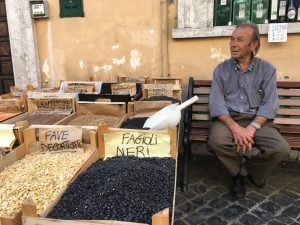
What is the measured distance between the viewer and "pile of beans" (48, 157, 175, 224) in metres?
1.44

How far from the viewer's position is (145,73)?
147 inches

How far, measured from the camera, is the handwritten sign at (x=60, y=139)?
7.18 ft

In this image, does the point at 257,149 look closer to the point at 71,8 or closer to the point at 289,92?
the point at 289,92

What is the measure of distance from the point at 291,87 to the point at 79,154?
2.18 metres

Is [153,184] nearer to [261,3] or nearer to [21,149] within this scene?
[21,149]

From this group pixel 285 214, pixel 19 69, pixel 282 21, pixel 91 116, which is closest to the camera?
pixel 285 214

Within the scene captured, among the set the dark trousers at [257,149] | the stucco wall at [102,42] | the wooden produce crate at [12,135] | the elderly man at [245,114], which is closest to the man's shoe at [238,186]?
the elderly man at [245,114]

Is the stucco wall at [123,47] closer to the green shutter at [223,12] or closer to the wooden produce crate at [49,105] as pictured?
the green shutter at [223,12]

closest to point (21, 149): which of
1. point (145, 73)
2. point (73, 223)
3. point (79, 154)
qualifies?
point (79, 154)

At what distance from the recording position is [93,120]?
9.29 ft

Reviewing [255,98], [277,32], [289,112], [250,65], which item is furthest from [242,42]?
[289,112]

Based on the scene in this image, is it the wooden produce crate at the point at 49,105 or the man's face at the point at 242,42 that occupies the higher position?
the man's face at the point at 242,42

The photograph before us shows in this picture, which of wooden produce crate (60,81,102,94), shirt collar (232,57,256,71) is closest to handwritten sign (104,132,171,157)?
shirt collar (232,57,256,71)

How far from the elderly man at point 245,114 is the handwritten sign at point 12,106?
1.89 metres
